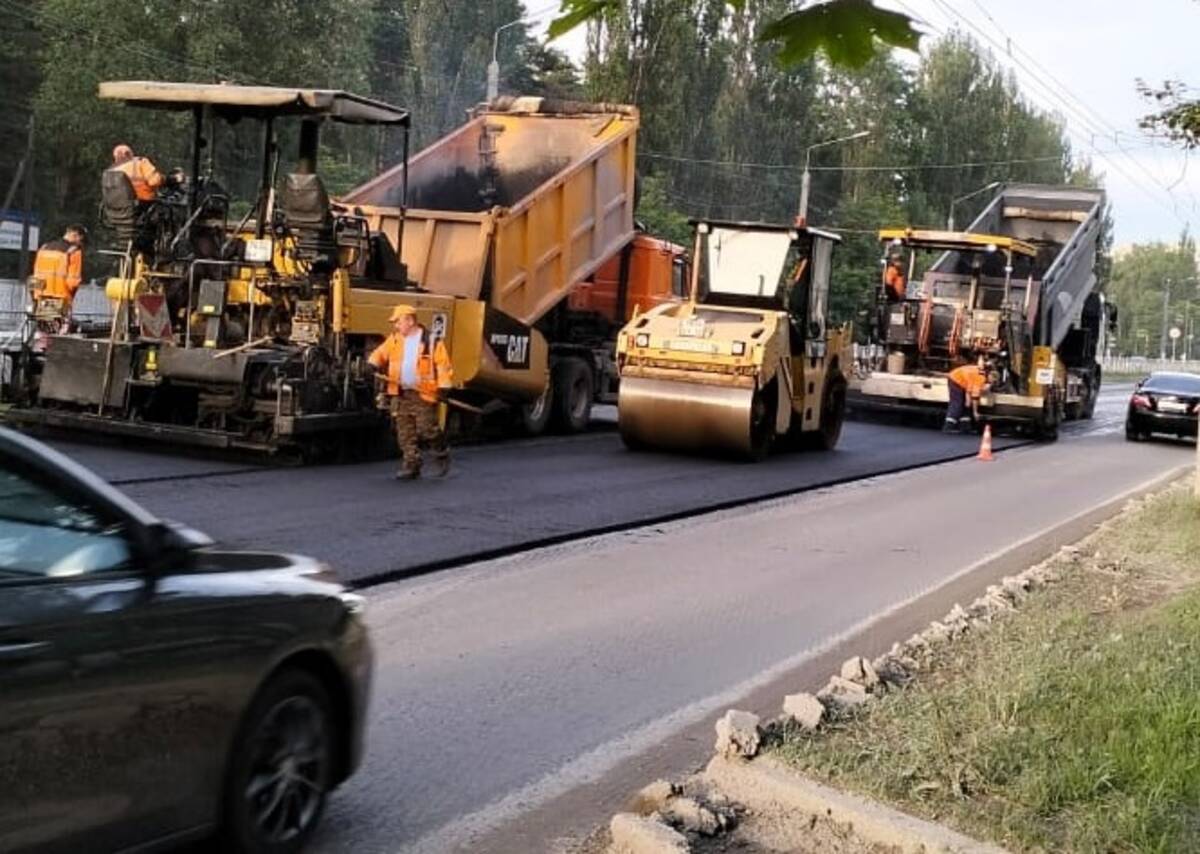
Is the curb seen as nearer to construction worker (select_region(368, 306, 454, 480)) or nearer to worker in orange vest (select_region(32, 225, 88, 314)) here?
construction worker (select_region(368, 306, 454, 480))

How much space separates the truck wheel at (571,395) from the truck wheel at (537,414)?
203mm

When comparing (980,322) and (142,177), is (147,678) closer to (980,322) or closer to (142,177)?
(142,177)

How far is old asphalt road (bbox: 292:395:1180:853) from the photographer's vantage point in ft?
17.3

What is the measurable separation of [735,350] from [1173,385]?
1396 cm

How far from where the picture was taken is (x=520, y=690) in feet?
22.1

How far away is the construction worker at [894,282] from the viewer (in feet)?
84.3

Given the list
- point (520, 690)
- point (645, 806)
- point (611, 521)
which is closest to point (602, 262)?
point (611, 521)

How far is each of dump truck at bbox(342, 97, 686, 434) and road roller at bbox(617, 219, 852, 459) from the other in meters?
1.42

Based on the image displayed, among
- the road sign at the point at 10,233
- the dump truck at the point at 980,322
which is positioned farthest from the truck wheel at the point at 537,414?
the road sign at the point at 10,233

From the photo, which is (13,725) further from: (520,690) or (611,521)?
(611,521)

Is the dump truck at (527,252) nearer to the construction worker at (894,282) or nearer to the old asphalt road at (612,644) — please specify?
the old asphalt road at (612,644)

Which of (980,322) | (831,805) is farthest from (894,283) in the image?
(831,805)

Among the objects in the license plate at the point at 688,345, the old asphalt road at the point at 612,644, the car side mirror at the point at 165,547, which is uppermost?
the license plate at the point at 688,345

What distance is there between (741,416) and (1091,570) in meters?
6.26
